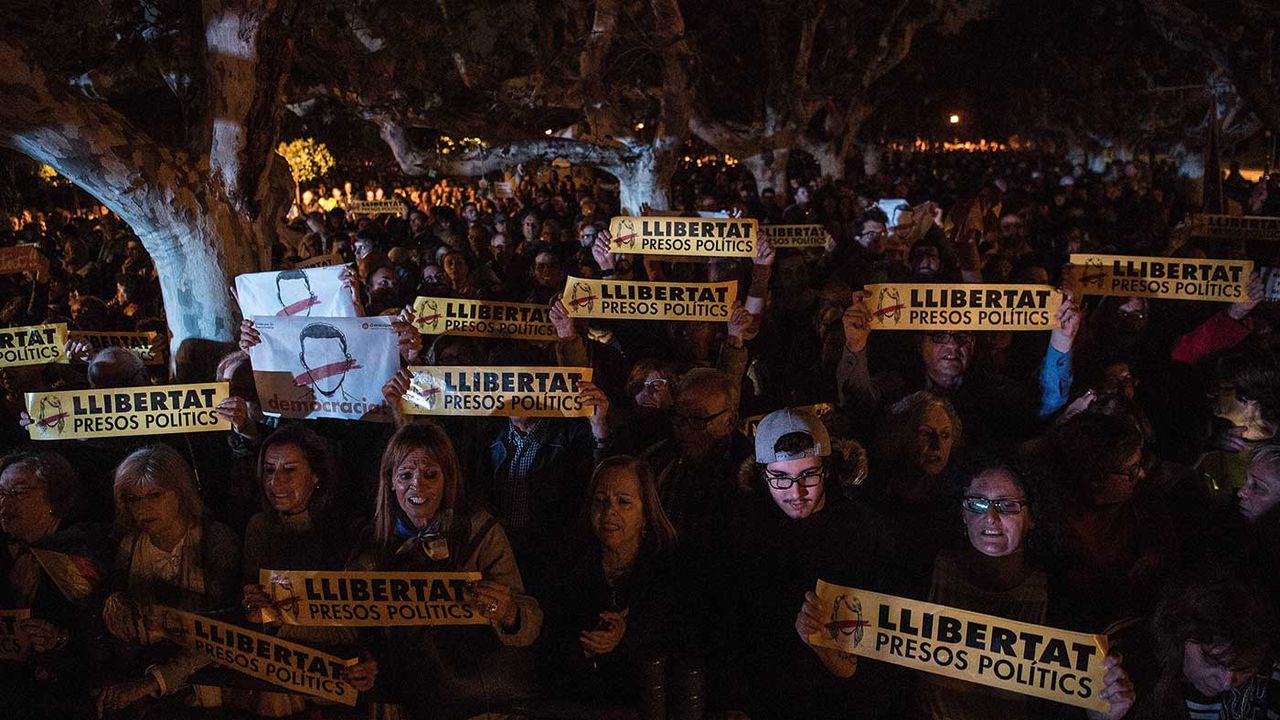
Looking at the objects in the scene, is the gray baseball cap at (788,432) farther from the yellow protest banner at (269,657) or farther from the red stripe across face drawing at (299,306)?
the red stripe across face drawing at (299,306)

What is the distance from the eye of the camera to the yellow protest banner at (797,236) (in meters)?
8.22

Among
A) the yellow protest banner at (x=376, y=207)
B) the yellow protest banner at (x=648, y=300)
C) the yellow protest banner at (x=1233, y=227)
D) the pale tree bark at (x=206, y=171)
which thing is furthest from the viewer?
the yellow protest banner at (x=376, y=207)

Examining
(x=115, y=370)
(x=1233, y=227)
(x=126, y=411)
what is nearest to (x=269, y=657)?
(x=126, y=411)

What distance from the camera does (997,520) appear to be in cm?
329

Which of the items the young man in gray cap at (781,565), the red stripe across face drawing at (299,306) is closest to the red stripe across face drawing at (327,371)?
the red stripe across face drawing at (299,306)

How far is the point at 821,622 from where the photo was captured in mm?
3143

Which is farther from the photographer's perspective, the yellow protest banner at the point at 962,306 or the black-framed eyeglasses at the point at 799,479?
the yellow protest banner at the point at 962,306

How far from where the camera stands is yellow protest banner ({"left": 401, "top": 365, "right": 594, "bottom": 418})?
15.7 ft

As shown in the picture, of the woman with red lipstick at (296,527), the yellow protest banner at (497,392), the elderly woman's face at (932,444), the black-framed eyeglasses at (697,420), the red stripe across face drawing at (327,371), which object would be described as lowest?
the woman with red lipstick at (296,527)

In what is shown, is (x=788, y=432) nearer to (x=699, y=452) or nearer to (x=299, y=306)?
(x=699, y=452)

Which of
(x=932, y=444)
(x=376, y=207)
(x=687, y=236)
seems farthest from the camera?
(x=376, y=207)

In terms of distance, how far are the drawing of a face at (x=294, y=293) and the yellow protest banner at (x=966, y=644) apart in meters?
4.04

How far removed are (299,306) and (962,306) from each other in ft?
12.7

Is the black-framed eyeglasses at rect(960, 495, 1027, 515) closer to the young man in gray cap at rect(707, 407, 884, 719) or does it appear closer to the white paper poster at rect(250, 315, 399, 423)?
the young man in gray cap at rect(707, 407, 884, 719)
